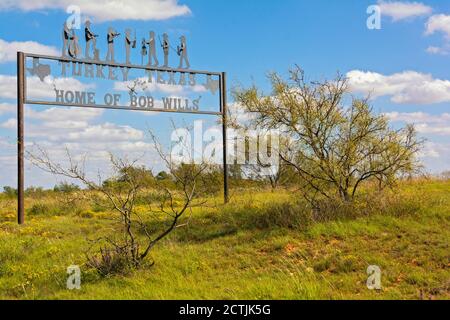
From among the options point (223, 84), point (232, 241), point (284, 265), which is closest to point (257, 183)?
point (223, 84)

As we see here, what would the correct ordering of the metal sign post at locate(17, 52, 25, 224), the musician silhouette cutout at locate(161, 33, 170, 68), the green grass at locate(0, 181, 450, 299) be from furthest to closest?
1. the musician silhouette cutout at locate(161, 33, 170, 68)
2. the metal sign post at locate(17, 52, 25, 224)
3. the green grass at locate(0, 181, 450, 299)

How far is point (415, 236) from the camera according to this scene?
10.5 m

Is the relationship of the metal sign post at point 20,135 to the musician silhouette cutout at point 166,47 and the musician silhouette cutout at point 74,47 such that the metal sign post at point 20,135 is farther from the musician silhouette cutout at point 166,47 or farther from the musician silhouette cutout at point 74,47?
the musician silhouette cutout at point 166,47

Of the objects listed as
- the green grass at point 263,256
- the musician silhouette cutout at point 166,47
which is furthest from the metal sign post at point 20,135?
the musician silhouette cutout at point 166,47

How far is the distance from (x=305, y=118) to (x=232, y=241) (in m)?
4.21

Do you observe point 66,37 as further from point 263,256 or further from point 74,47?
point 263,256

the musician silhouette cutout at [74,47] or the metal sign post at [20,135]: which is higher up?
the musician silhouette cutout at [74,47]

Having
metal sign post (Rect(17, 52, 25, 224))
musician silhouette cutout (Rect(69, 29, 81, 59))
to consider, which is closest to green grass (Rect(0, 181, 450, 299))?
metal sign post (Rect(17, 52, 25, 224))

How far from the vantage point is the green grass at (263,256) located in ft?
25.3

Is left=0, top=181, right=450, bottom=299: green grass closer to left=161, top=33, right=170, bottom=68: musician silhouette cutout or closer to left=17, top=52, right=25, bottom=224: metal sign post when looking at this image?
left=17, top=52, right=25, bottom=224: metal sign post

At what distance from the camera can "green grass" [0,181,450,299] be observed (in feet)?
25.3

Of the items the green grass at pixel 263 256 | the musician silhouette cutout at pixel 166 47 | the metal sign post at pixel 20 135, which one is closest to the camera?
the green grass at pixel 263 256

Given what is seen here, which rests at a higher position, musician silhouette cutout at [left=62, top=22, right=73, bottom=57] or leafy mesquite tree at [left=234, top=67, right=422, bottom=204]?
musician silhouette cutout at [left=62, top=22, right=73, bottom=57]

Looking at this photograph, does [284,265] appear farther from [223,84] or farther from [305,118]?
[223,84]
